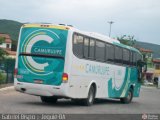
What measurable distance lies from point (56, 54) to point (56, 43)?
0.42 m

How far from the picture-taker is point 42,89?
20.2 metres

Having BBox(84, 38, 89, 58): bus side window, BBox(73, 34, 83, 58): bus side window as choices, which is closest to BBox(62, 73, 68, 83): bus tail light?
BBox(73, 34, 83, 58): bus side window

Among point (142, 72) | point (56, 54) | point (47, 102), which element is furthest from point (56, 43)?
point (142, 72)

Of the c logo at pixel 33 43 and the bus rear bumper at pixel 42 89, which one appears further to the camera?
the c logo at pixel 33 43

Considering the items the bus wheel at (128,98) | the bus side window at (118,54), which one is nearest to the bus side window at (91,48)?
the bus side window at (118,54)

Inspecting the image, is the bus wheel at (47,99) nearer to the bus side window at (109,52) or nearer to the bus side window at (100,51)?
the bus side window at (100,51)

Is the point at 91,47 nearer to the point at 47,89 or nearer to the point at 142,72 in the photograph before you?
the point at 47,89

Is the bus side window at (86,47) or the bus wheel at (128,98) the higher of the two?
the bus side window at (86,47)

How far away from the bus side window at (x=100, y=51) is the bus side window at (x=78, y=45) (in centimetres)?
178

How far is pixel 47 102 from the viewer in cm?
2283

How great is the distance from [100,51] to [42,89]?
13.4 ft

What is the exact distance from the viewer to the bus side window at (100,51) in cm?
2281

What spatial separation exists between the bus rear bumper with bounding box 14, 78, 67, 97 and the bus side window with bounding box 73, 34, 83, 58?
1.50 meters

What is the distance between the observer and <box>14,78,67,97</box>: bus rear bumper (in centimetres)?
1992
